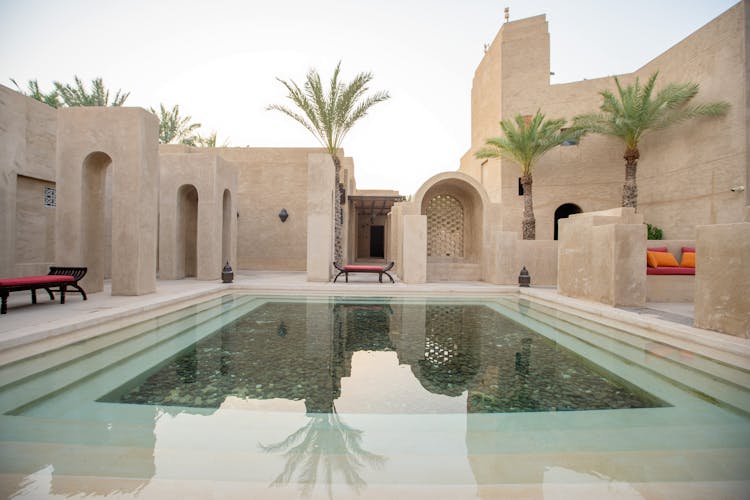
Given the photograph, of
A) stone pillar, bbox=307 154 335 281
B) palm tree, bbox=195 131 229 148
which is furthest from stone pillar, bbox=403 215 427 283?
palm tree, bbox=195 131 229 148

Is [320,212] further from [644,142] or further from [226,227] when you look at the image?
[644,142]

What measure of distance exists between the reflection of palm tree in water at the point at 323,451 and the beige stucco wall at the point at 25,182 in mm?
9749

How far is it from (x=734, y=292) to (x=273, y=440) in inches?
236

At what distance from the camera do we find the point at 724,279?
4.90 meters

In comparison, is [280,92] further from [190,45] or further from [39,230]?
[39,230]

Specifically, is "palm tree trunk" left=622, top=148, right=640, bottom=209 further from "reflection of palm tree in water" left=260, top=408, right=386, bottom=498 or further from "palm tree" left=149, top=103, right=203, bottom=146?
"palm tree" left=149, top=103, right=203, bottom=146

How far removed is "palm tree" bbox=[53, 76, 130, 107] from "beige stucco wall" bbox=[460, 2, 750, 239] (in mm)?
22448

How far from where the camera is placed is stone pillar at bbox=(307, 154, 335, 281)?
11539mm

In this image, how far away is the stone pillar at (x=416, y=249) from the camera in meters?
11.4

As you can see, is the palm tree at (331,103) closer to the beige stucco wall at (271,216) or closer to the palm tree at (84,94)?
the beige stucco wall at (271,216)

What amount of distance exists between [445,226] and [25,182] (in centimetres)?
1382

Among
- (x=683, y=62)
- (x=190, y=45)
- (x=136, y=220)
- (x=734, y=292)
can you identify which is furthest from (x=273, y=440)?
(x=683, y=62)

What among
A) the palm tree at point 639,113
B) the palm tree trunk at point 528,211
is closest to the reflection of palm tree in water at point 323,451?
the palm tree trunk at point 528,211

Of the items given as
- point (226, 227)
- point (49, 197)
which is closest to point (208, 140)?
point (226, 227)
